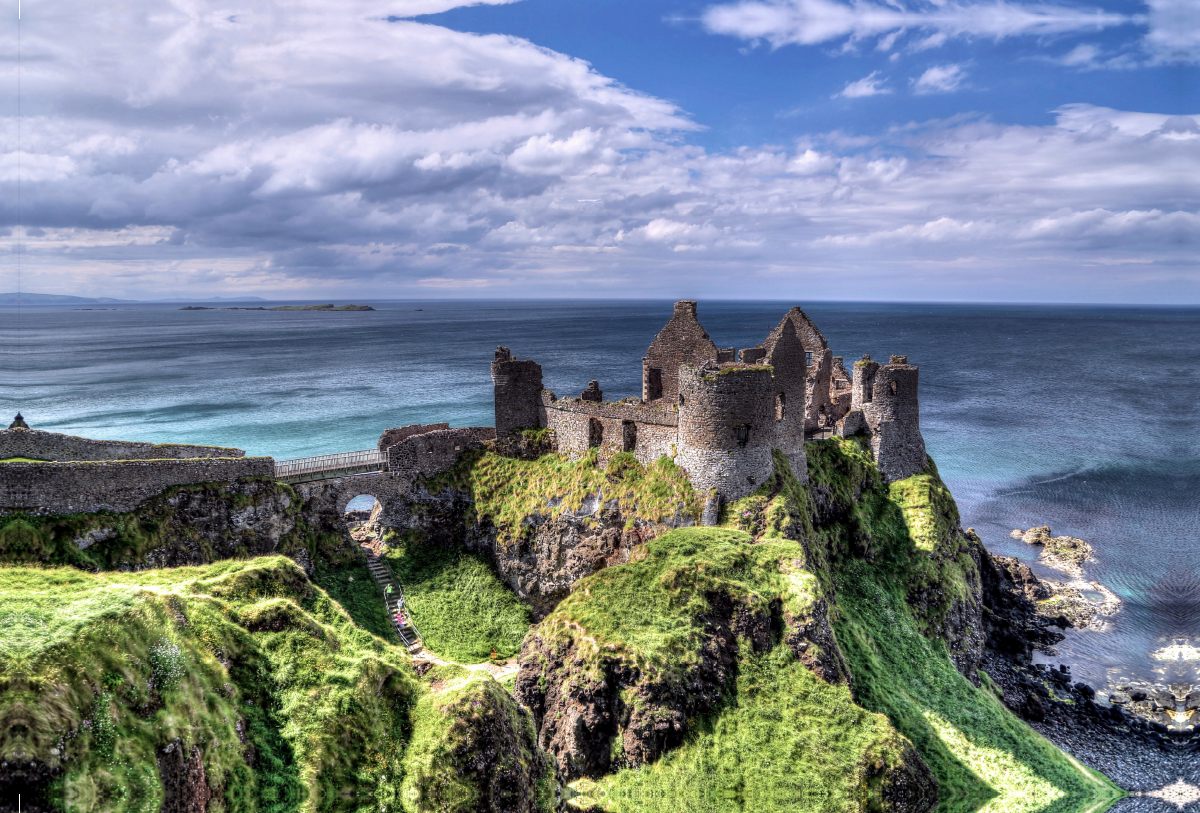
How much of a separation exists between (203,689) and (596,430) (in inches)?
1025

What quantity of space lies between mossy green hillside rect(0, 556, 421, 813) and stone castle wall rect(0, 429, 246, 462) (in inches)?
814

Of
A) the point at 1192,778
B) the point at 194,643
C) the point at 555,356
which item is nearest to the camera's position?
the point at 194,643

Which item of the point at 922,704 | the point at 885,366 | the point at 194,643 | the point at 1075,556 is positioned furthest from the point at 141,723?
the point at 1075,556

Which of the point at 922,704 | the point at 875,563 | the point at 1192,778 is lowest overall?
the point at 1192,778

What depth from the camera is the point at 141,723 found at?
39.3 ft

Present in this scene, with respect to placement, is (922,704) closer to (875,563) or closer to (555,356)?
(875,563)

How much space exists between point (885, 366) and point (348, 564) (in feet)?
108

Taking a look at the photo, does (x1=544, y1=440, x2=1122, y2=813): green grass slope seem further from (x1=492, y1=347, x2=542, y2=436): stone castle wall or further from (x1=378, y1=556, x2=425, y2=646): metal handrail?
(x1=492, y1=347, x2=542, y2=436): stone castle wall

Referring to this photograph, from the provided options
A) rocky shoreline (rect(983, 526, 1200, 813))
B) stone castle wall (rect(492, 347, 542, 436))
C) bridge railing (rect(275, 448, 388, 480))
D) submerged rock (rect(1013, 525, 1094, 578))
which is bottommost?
rocky shoreline (rect(983, 526, 1200, 813))

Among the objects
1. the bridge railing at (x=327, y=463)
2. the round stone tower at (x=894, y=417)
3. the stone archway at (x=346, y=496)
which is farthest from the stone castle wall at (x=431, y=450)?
the round stone tower at (x=894, y=417)

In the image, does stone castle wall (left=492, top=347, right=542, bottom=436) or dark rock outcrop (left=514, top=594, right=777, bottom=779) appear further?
stone castle wall (left=492, top=347, right=542, bottom=436)

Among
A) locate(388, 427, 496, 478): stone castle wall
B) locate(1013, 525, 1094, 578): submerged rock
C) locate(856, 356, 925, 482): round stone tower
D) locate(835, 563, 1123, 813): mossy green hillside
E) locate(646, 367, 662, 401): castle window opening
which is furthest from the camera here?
locate(1013, 525, 1094, 578): submerged rock

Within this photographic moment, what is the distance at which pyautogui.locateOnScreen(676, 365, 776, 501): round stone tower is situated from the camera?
31922 millimetres

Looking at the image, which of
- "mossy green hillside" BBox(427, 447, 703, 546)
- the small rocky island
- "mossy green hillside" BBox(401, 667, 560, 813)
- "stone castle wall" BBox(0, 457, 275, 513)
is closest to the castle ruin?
"stone castle wall" BBox(0, 457, 275, 513)
